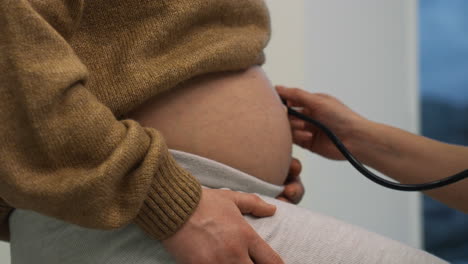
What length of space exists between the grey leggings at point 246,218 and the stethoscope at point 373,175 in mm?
147

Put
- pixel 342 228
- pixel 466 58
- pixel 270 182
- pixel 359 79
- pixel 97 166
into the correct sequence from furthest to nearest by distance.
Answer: pixel 466 58
pixel 359 79
pixel 270 182
pixel 342 228
pixel 97 166

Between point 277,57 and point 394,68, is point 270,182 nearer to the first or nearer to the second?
point 277,57

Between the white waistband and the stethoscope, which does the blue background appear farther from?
the white waistband

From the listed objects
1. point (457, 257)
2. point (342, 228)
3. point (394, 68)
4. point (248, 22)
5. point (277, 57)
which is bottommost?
point (457, 257)

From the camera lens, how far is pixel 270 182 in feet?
2.45

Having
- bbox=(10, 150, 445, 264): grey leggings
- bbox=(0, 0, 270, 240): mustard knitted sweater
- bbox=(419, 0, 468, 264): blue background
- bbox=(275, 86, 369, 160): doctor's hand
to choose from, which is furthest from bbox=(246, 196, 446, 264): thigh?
bbox=(419, 0, 468, 264): blue background

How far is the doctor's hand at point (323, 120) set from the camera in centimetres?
96

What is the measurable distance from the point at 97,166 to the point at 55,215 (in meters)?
0.07

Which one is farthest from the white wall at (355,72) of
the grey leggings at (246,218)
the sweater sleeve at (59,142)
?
the sweater sleeve at (59,142)

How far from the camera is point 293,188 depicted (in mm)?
830

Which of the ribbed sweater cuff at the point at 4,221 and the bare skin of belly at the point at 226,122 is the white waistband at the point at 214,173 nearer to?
the bare skin of belly at the point at 226,122

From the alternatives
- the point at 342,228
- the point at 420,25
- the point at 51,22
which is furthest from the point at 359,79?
the point at 51,22

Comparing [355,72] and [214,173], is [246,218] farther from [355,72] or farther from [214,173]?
[355,72]

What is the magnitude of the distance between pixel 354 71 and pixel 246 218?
Answer: 4.46 ft
